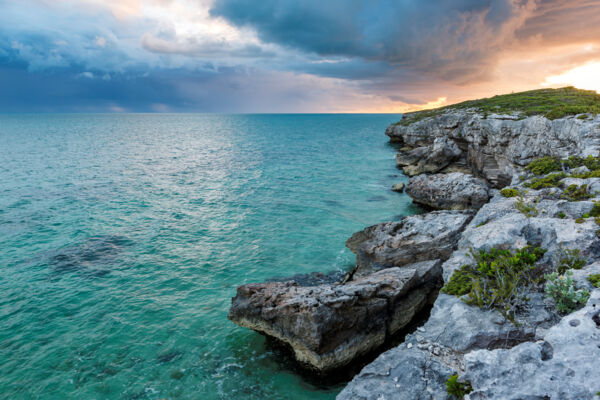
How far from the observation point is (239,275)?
909 inches

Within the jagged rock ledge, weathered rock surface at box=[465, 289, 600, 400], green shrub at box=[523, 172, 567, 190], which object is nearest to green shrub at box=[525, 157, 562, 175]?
green shrub at box=[523, 172, 567, 190]

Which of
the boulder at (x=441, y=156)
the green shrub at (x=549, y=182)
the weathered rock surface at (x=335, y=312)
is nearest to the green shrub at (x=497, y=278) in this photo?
the weathered rock surface at (x=335, y=312)

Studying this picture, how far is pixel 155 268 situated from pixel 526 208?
78.5ft

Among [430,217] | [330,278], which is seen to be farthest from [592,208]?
[330,278]

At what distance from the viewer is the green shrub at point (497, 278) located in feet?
33.1

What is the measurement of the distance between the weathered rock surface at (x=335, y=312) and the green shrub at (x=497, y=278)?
11.9 feet

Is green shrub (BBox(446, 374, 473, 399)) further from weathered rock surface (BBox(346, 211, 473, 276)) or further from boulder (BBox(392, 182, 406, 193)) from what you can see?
boulder (BBox(392, 182, 406, 193))

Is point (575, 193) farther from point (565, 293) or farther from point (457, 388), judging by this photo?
point (457, 388)

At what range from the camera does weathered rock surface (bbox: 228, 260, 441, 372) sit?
13234 millimetres

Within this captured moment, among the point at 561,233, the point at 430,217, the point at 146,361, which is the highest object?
the point at 561,233

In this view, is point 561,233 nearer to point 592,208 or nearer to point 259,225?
point 592,208

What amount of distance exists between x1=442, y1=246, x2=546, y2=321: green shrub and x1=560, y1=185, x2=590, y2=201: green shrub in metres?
5.48

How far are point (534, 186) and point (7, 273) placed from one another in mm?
35287

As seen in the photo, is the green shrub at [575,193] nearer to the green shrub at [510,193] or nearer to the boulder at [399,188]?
the green shrub at [510,193]
